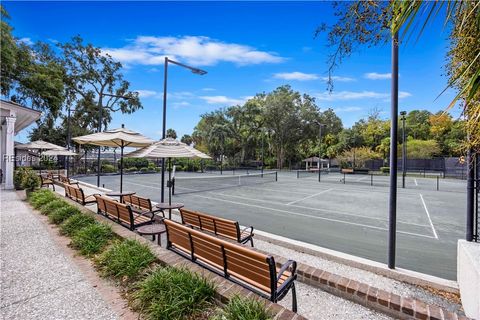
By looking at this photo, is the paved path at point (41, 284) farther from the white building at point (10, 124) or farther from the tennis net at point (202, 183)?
the white building at point (10, 124)

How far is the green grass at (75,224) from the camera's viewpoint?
241 inches

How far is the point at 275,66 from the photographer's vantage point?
28.0 m

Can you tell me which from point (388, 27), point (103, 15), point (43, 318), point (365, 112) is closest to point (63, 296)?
point (43, 318)

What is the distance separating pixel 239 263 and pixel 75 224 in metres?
5.23

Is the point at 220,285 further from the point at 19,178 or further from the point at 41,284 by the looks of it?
the point at 19,178

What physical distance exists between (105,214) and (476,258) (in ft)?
26.4

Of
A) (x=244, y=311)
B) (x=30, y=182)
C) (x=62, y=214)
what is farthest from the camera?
(x=30, y=182)

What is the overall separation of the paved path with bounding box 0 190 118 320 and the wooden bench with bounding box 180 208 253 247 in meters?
2.48

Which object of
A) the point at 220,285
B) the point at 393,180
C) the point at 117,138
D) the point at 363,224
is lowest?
the point at 363,224

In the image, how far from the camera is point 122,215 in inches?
245

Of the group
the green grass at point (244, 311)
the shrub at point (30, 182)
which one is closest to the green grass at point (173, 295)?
the green grass at point (244, 311)

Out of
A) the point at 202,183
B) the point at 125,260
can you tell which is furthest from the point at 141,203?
the point at 202,183

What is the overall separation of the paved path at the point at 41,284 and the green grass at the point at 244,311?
60.1 inches

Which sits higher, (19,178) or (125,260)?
(19,178)
